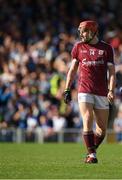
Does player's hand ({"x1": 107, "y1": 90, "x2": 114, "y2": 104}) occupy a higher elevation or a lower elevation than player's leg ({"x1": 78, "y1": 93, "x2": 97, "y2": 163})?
higher

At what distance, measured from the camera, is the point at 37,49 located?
94.9ft

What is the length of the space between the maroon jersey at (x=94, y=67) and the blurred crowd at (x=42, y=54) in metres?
10.1

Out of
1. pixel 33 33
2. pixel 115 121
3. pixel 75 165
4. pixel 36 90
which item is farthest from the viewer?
pixel 33 33

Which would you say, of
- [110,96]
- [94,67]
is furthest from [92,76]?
[110,96]

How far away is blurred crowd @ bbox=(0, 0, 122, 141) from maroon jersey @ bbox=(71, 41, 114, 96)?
10.1m

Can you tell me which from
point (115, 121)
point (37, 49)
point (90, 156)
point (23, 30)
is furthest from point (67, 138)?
point (90, 156)

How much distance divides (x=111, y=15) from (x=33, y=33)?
11.1 ft

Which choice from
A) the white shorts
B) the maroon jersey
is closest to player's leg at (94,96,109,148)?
the white shorts

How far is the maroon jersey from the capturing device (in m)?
14.6

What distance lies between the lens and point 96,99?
14.7m

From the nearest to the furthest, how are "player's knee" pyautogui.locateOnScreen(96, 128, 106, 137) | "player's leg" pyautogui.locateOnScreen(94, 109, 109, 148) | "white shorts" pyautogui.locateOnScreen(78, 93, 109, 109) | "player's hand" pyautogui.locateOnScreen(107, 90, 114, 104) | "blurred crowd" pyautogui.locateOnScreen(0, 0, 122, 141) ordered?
"player's hand" pyautogui.locateOnScreen(107, 90, 114, 104), "white shorts" pyautogui.locateOnScreen(78, 93, 109, 109), "player's leg" pyautogui.locateOnScreen(94, 109, 109, 148), "player's knee" pyautogui.locateOnScreen(96, 128, 106, 137), "blurred crowd" pyautogui.locateOnScreen(0, 0, 122, 141)

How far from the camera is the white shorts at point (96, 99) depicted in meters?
14.6

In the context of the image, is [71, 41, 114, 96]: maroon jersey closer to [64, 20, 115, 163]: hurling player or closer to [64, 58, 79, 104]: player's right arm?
[64, 20, 115, 163]: hurling player

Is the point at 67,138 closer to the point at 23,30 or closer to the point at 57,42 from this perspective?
the point at 57,42
